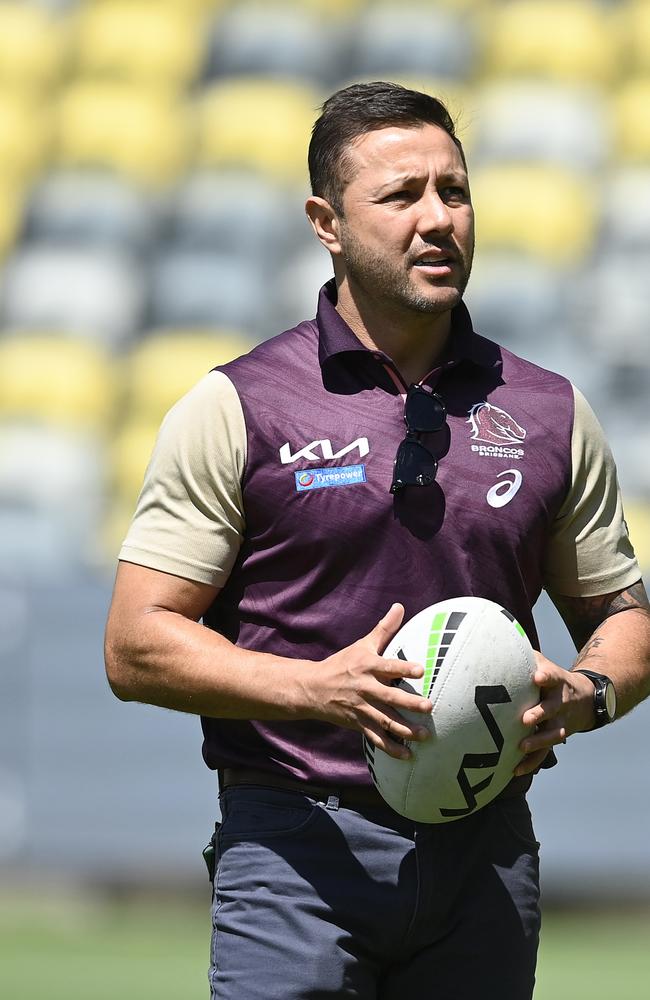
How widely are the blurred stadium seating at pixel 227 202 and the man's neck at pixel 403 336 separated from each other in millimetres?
6858

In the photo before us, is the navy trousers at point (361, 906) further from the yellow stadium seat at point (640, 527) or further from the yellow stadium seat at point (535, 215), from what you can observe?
the yellow stadium seat at point (535, 215)

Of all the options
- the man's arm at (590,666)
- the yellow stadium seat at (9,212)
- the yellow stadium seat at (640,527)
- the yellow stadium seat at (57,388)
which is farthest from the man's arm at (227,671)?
the yellow stadium seat at (9,212)

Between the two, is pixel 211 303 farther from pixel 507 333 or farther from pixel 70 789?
pixel 70 789

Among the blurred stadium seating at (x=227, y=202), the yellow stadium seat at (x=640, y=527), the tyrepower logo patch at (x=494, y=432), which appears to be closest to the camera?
the tyrepower logo patch at (x=494, y=432)

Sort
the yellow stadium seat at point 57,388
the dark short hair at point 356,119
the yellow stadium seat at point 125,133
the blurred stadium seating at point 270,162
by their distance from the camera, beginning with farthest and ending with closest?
the yellow stadium seat at point 125,133 < the blurred stadium seating at point 270,162 < the yellow stadium seat at point 57,388 < the dark short hair at point 356,119

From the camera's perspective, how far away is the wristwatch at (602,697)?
9.75 feet

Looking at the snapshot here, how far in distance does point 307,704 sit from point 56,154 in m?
12.4

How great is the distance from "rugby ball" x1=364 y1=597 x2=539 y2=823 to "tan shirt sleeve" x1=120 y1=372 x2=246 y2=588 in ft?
1.21

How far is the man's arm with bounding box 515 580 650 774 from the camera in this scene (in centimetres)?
282

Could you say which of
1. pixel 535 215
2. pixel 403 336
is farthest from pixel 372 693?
pixel 535 215

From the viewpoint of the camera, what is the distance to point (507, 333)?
38.5 ft

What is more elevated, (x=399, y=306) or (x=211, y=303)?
(x=211, y=303)

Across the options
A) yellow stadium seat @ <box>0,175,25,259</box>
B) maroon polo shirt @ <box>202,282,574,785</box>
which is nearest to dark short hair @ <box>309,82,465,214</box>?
maroon polo shirt @ <box>202,282,574,785</box>

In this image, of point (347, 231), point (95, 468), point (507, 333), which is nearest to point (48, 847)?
point (95, 468)
